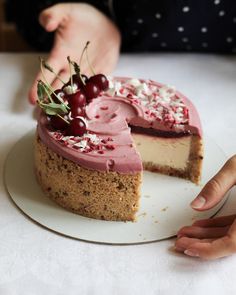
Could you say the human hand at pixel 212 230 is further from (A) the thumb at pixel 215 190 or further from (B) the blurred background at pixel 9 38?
(B) the blurred background at pixel 9 38

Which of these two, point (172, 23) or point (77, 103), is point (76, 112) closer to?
point (77, 103)

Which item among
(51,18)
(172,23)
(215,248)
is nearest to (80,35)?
(51,18)

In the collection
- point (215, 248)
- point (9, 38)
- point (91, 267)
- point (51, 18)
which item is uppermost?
point (51, 18)

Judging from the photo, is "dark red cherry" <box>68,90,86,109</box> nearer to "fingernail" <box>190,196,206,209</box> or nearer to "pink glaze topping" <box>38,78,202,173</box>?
"pink glaze topping" <box>38,78,202,173</box>

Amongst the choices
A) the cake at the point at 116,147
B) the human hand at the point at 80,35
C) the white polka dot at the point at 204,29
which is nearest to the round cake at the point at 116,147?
the cake at the point at 116,147

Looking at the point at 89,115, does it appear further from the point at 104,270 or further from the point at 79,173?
the point at 104,270
